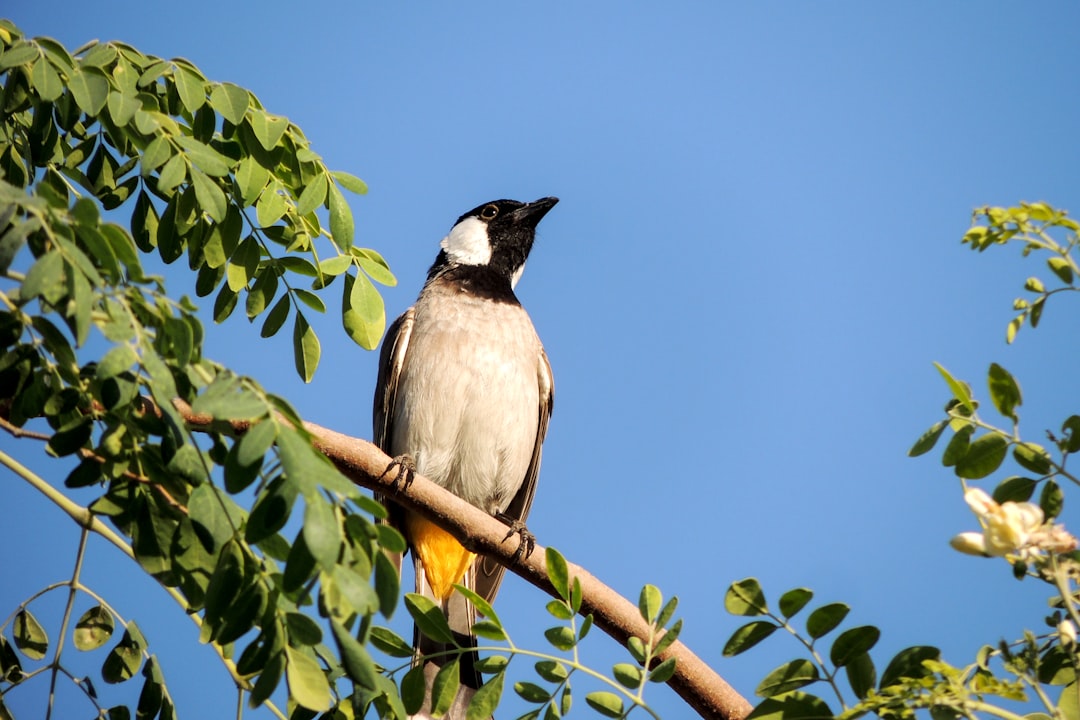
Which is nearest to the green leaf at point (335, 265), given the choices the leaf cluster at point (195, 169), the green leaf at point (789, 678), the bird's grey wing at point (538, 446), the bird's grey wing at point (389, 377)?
the leaf cluster at point (195, 169)

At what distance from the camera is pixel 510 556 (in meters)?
3.47

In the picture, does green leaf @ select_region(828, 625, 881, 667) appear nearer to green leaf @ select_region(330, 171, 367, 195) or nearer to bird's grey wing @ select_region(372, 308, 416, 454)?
green leaf @ select_region(330, 171, 367, 195)

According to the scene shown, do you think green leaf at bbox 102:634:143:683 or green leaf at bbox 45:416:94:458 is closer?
green leaf at bbox 45:416:94:458

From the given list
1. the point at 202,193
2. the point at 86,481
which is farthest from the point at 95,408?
the point at 202,193

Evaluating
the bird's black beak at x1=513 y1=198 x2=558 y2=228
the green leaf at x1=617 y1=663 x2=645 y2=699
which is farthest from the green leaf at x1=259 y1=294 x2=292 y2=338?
→ the bird's black beak at x1=513 y1=198 x2=558 y2=228

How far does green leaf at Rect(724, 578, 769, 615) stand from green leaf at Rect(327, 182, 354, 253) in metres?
1.46

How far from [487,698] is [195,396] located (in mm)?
1015

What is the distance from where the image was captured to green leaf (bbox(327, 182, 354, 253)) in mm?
3000

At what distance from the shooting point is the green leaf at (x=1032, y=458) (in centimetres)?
204

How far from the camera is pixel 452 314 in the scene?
5637 millimetres

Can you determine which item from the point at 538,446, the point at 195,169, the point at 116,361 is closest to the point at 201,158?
the point at 195,169

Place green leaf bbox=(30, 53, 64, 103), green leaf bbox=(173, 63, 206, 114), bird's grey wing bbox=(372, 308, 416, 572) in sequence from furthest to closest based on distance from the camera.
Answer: bird's grey wing bbox=(372, 308, 416, 572), green leaf bbox=(173, 63, 206, 114), green leaf bbox=(30, 53, 64, 103)

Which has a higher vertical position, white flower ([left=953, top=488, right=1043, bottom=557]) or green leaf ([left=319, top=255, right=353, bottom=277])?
green leaf ([left=319, top=255, right=353, bottom=277])

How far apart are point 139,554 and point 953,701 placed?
4.78 feet
